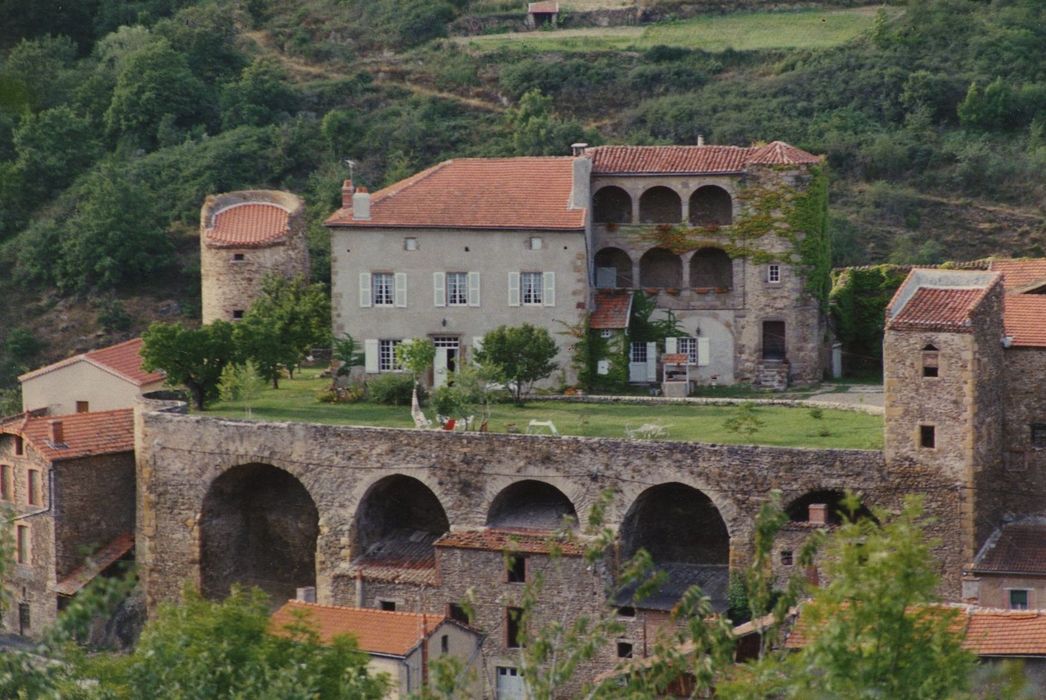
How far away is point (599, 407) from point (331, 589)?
8.57 meters

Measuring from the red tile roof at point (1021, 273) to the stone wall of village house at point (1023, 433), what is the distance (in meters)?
4.11

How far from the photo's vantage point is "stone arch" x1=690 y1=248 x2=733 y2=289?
60344mm

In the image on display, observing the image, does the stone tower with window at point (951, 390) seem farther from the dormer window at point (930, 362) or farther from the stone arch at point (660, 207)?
the stone arch at point (660, 207)

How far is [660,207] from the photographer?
60.8 m

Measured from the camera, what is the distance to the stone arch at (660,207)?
198 ft

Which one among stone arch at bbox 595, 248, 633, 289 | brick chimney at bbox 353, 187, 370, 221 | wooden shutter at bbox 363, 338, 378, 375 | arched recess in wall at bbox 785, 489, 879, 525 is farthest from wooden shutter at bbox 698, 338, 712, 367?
arched recess in wall at bbox 785, 489, 879, 525

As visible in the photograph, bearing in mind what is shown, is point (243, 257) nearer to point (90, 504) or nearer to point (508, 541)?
point (90, 504)

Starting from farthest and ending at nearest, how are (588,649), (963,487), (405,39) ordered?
(405,39), (963,487), (588,649)

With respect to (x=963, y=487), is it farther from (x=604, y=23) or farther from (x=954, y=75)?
(x=604, y=23)

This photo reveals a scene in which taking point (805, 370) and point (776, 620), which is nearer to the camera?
point (776, 620)

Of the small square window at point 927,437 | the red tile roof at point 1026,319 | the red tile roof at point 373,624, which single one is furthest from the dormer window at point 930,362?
the red tile roof at point 373,624

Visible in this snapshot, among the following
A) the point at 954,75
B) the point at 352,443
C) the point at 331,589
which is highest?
the point at 954,75

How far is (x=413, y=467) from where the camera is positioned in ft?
167

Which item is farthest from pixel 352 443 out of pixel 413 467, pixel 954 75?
pixel 954 75
